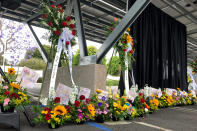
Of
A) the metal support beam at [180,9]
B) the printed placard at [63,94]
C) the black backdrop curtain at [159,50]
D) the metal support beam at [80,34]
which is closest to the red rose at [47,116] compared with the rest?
the printed placard at [63,94]

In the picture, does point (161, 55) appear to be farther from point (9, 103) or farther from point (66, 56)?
point (9, 103)

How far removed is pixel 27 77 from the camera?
2104 mm

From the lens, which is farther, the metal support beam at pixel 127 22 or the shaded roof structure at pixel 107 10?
the shaded roof structure at pixel 107 10

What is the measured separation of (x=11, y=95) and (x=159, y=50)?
16.6 ft

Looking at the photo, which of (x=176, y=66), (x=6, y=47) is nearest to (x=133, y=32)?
(x=176, y=66)

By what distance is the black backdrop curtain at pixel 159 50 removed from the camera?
15.3 feet

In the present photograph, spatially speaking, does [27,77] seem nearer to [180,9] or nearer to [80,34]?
[80,34]

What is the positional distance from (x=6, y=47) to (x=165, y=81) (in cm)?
894

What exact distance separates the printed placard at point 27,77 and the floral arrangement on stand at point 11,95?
3.3 inches

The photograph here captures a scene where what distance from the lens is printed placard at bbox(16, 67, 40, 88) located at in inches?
81.5

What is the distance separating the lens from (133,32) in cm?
454

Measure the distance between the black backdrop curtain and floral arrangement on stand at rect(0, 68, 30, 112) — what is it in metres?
2.92

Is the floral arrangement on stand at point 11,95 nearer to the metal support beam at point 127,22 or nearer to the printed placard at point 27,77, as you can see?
the printed placard at point 27,77

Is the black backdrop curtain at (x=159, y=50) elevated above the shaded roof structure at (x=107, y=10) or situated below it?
below
